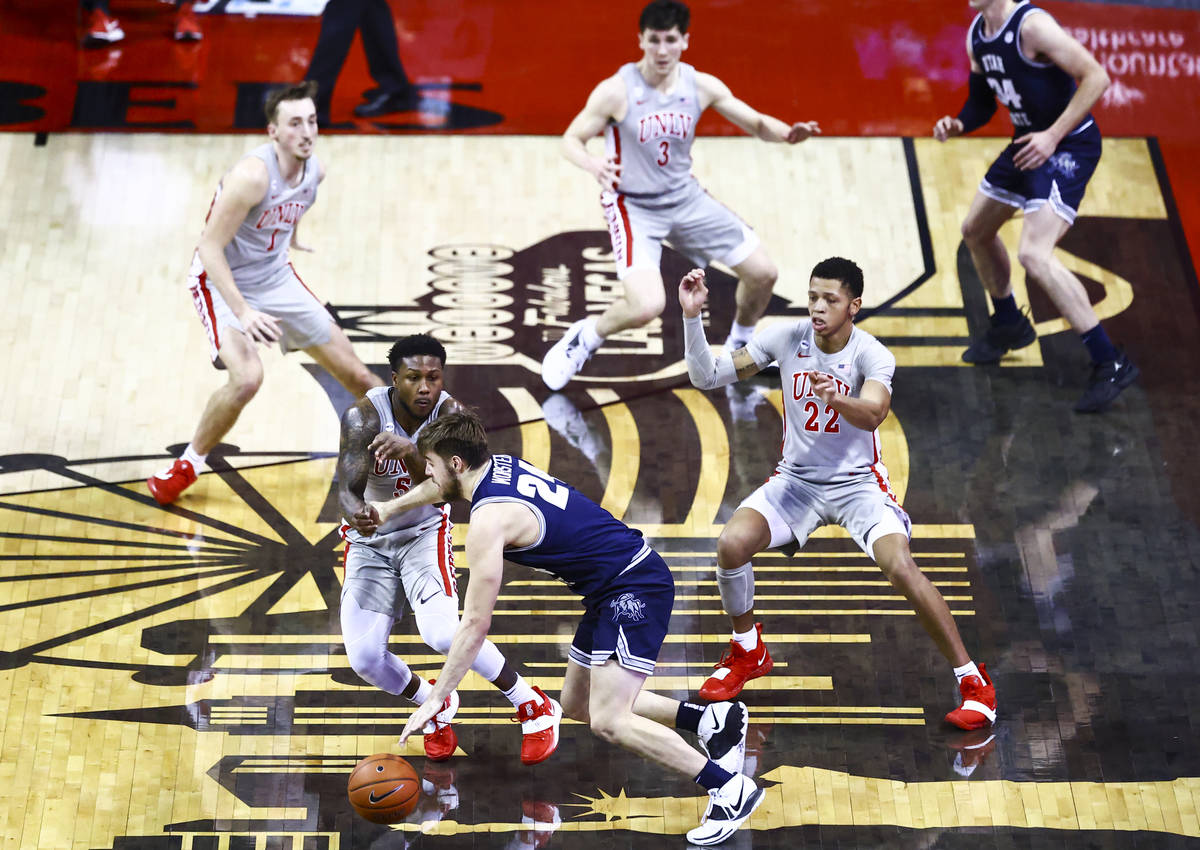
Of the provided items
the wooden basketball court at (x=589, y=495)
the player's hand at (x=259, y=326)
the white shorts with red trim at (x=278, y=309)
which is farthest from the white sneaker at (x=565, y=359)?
the player's hand at (x=259, y=326)

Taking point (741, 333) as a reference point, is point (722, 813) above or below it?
below

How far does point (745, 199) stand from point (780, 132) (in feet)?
4.83

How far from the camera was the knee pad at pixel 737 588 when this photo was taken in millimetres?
5598

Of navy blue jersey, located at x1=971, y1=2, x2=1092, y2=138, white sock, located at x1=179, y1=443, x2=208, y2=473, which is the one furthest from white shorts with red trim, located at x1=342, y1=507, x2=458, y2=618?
navy blue jersey, located at x1=971, y1=2, x2=1092, y2=138

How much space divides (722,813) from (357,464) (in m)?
1.82

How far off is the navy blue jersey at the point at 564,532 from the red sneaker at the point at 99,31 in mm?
6359

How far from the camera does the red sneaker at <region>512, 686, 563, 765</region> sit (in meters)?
5.28

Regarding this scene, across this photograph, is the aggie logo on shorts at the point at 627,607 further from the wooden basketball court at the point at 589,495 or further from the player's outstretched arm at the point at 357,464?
the player's outstretched arm at the point at 357,464

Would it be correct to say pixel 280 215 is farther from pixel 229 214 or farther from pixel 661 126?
pixel 661 126

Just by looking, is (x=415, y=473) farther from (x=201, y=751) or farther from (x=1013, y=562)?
(x=1013, y=562)

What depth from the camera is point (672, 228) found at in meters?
7.30

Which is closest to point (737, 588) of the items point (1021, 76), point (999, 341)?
point (999, 341)

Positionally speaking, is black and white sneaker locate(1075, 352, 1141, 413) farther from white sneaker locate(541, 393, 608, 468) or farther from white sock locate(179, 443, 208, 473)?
white sock locate(179, 443, 208, 473)

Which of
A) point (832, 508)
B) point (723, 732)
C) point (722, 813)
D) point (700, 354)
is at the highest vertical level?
point (700, 354)
